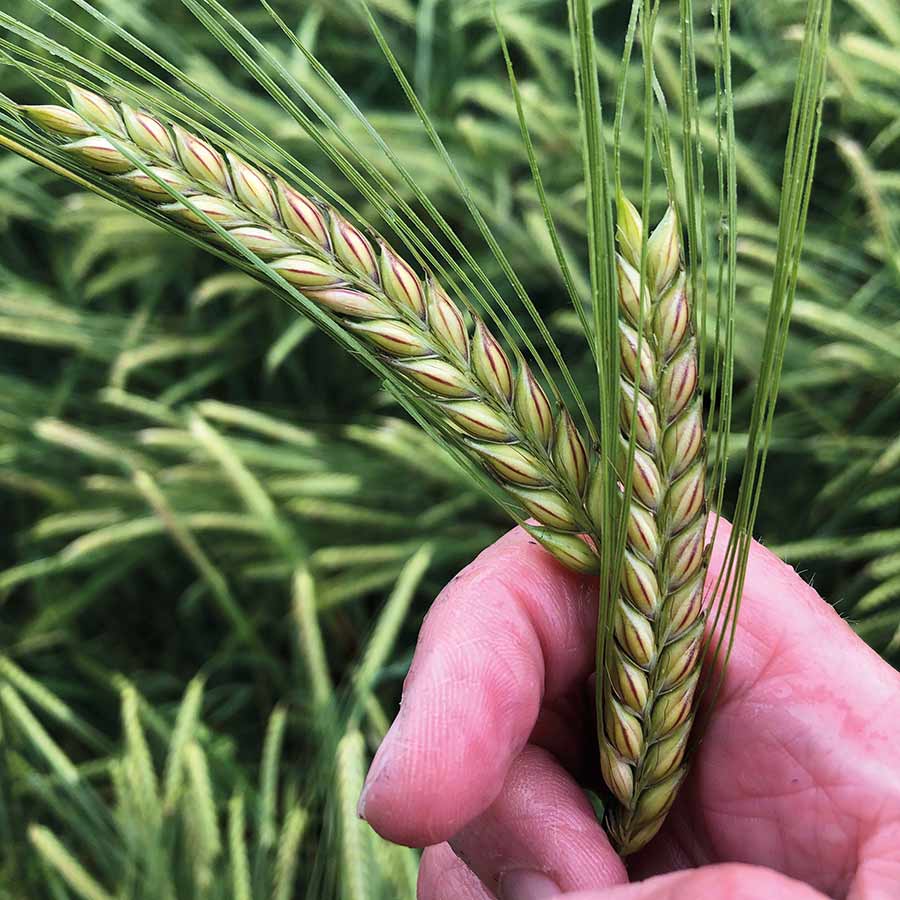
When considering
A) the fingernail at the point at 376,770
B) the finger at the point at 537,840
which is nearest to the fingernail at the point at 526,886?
the finger at the point at 537,840

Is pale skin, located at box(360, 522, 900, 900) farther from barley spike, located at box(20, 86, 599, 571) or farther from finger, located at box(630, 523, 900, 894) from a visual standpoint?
barley spike, located at box(20, 86, 599, 571)

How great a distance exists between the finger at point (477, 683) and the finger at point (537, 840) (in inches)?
2.0

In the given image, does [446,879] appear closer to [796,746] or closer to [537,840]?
[537,840]

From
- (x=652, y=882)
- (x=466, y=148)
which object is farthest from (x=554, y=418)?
(x=466, y=148)

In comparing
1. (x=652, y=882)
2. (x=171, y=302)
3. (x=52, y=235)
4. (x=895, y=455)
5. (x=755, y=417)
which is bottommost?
(x=895, y=455)

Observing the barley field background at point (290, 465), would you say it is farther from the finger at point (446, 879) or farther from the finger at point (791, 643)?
the finger at point (791, 643)

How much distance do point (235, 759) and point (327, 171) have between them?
824 mm

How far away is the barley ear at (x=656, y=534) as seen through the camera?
525mm

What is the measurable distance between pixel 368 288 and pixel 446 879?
476 millimetres

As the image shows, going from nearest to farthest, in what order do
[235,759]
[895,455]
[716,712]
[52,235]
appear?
1. [716,712]
2. [895,455]
3. [235,759]
4. [52,235]

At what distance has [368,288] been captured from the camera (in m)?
0.54

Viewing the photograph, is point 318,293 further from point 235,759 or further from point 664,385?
point 235,759

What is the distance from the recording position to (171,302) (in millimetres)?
1635

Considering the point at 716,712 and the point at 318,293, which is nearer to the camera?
the point at 318,293
